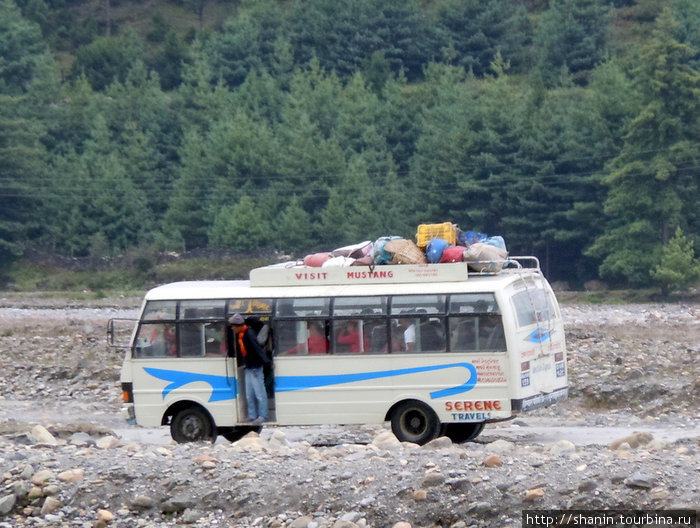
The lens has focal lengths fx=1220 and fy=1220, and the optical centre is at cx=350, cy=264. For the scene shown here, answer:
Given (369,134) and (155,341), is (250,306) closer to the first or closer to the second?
(155,341)

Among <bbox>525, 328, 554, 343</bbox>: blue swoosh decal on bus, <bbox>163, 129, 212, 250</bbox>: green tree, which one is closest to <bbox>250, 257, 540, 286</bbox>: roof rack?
<bbox>525, 328, 554, 343</bbox>: blue swoosh decal on bus

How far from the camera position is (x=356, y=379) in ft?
52.6

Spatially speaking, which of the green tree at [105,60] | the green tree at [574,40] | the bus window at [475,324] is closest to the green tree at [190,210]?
the green tree at [574,40]

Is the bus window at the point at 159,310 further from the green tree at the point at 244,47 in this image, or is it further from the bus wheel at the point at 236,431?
the green tree at the point at 244,47

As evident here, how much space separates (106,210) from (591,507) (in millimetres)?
66694

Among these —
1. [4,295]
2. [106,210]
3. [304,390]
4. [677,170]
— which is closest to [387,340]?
[304,390]

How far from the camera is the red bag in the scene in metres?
16.4

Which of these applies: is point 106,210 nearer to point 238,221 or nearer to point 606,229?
point 238,221

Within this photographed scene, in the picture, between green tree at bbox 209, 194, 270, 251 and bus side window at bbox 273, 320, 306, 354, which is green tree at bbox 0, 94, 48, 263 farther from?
bus side window at bbox 273, 320, 306, 354

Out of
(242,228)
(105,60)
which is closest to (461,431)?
(242,228)

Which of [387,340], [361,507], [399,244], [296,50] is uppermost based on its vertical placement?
[296,50]

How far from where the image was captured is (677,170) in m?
57.3

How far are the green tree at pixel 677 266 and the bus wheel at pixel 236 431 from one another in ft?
126

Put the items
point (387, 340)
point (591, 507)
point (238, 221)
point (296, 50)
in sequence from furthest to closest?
point (296, 50), point (238, 221), point (387, 340), point (591, 507)
